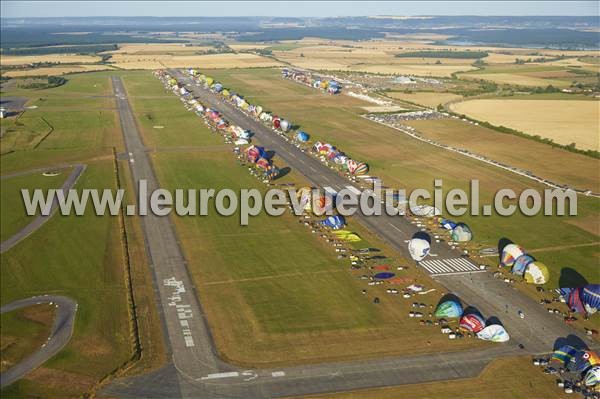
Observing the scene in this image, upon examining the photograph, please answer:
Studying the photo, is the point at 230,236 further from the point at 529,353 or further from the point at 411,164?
the point at 411,164

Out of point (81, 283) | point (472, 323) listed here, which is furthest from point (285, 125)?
point (472, 323)

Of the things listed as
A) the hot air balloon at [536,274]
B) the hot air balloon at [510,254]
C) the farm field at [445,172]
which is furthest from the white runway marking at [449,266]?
the hot air balloon at [536,274]

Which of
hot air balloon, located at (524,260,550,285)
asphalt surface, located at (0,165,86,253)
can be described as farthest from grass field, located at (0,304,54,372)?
hot air balloon, located at (524,260,550,285)

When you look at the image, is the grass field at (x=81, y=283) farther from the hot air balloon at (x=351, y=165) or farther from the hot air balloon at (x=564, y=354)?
the hot air balloon at (x=351, y=165)

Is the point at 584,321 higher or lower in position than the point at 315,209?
lower

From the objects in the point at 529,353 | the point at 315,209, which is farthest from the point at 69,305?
the point at 529,353

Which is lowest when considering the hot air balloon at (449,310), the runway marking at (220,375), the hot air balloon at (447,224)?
the runway marking at (220,375)

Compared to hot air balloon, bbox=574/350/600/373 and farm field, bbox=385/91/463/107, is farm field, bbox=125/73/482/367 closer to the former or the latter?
hot air balloon, bbox=574/350/600/373
